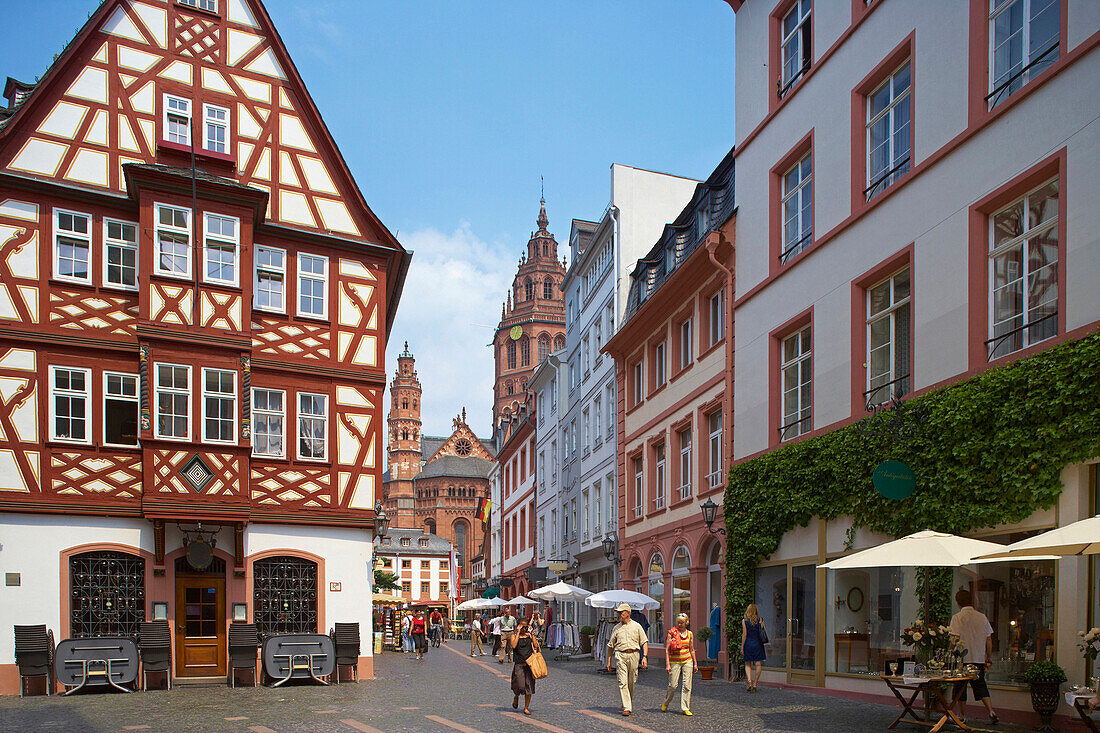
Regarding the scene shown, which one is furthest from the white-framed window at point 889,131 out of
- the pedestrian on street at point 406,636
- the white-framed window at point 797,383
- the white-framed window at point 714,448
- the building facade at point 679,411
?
the pedestrian on street at point 406,636

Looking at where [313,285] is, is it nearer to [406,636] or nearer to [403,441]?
[406,636]

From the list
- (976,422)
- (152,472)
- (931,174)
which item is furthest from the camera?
(152,472)

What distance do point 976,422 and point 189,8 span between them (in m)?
17.8

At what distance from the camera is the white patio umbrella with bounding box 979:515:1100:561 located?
31.6 feet

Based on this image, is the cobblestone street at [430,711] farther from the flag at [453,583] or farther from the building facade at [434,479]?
the building facade at [434,479]

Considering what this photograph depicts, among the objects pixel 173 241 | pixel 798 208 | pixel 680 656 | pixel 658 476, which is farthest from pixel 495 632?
pixel 680 656

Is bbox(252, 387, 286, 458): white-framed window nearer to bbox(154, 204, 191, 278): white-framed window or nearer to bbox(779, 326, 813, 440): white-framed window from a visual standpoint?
bbox(154, 204, 191, 278): white-framed window

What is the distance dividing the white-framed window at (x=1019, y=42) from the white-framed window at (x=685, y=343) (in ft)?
43.9

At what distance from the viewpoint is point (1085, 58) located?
12.2 meters

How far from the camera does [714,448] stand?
24953 mm

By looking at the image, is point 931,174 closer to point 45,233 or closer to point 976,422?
point 976,422

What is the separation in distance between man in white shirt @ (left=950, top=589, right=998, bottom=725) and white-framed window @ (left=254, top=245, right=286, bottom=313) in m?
14.8

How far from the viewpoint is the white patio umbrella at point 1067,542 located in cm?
964

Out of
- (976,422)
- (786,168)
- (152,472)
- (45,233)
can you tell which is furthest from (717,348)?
(45,233)
